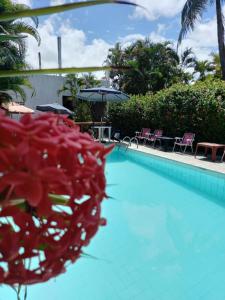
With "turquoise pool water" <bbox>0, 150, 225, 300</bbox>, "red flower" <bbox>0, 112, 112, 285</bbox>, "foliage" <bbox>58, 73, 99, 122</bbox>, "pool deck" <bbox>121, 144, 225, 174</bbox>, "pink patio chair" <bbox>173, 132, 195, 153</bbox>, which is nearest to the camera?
"red flower" <bbox>0, 112, 112, 285</bbox>

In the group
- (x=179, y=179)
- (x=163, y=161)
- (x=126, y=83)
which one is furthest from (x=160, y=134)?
(x=126, y=83)

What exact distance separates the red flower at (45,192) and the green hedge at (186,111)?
15103 mm

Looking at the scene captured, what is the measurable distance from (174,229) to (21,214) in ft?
23.5

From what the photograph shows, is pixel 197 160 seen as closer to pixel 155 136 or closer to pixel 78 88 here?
pixel 155 136

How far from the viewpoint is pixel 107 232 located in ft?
22.7

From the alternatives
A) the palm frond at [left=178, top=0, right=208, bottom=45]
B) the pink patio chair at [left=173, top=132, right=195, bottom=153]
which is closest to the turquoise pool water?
the pink patio chair at [left=173, top=132, right=195, bottom=153]

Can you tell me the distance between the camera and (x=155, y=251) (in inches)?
242

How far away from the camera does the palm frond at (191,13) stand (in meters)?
24.9

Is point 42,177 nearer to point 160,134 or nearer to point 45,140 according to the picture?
point 45,140

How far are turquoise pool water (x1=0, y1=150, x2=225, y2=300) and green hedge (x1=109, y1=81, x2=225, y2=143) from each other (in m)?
4.89

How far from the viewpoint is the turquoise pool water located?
15.7ft

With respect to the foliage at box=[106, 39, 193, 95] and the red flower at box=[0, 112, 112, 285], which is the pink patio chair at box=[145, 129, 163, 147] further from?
the foliage at box=[106, 39, 193, 95]

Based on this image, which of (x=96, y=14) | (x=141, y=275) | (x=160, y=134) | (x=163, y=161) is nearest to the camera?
(x=96, y=14)

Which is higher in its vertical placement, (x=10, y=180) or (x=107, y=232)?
(x=10, y=180)
